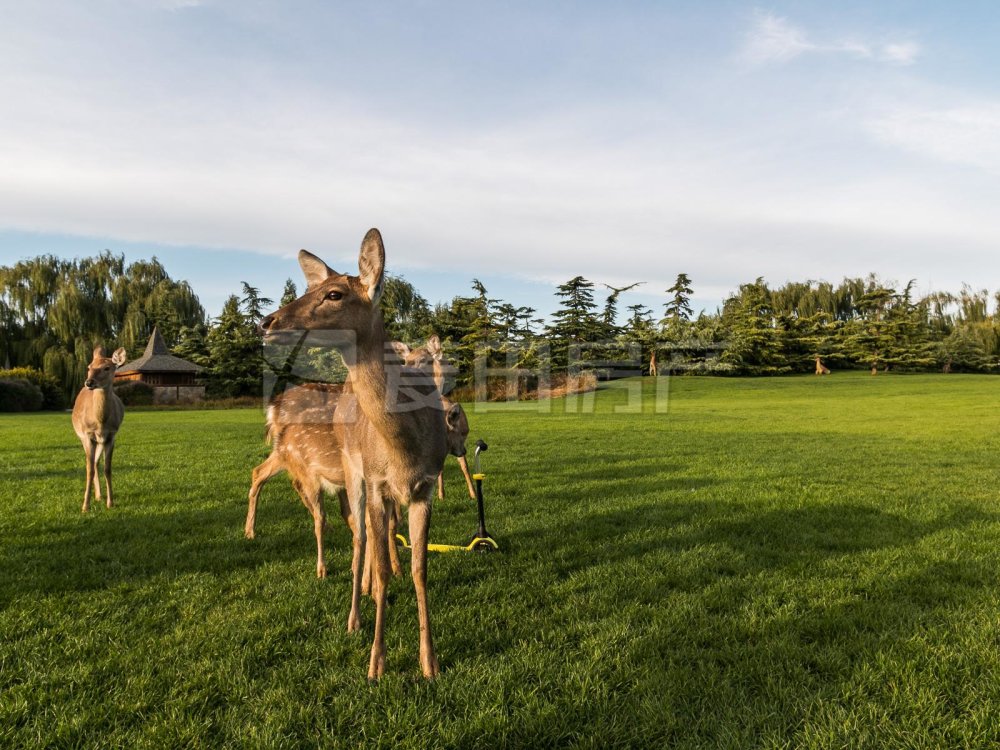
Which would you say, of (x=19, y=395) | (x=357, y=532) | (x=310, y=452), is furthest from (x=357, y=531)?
(x=19, y=395)

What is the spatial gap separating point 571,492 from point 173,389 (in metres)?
43.3

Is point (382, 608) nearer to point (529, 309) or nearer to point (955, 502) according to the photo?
point (955, 502)

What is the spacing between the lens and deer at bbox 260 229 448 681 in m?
3.63

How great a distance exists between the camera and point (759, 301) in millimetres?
60375

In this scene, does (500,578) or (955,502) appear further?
(955,502)

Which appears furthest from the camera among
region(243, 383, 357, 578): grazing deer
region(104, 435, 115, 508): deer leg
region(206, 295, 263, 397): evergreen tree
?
region(206, 295, 263, 397): evergreen tree

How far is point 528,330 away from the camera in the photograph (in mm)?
50312

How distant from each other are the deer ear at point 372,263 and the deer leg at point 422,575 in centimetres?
142

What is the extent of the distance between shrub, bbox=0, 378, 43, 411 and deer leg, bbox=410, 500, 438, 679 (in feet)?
141

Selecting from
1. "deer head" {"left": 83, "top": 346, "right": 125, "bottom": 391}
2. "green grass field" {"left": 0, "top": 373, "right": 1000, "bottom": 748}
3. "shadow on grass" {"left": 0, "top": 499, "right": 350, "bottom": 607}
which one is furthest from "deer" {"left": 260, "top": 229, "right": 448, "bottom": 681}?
"deer head" {"left": 83, "top": 346, "right": 125, "bottom": 391}

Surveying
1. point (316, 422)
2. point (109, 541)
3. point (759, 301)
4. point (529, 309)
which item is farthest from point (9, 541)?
point (759, 301)

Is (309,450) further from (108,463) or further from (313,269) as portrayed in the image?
(108,463)

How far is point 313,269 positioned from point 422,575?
2.21 m

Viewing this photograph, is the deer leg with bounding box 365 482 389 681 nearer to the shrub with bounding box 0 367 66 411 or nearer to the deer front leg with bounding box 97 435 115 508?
the deer front leg with bounding box 97 435 115 508
